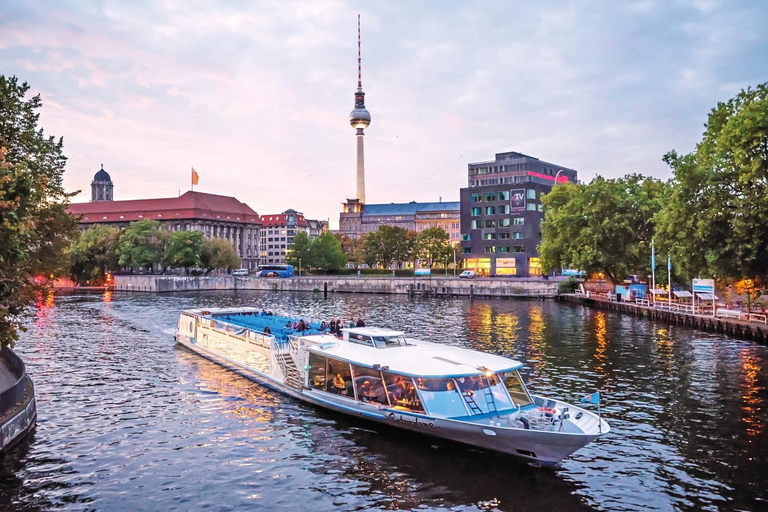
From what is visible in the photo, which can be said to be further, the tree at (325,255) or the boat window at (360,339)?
the tree at (325,255)

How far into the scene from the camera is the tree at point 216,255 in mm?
167750

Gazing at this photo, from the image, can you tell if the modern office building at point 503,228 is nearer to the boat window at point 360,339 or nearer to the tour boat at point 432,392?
the boat window at point 360,339

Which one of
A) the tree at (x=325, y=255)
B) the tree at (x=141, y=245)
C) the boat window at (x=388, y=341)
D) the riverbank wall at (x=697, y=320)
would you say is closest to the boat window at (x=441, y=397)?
the boat window at (x=388, y=341)

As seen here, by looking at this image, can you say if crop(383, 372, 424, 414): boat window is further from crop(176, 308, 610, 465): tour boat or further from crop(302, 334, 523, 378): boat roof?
crop(302, 334, 523, 378): boat roof

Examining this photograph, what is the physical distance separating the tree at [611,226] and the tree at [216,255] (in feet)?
328

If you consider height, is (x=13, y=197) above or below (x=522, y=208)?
below

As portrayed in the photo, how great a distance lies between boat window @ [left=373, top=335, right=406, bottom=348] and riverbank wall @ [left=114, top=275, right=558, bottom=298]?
283 feet

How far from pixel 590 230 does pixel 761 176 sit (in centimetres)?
4403

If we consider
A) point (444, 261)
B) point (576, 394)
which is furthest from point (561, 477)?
point (444, 261)

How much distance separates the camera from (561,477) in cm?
2094

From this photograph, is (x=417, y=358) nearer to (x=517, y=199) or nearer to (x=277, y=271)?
(x=517, y=199)

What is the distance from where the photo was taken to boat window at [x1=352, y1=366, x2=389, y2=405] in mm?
25859

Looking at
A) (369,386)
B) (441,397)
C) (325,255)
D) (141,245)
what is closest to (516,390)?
(441,397)

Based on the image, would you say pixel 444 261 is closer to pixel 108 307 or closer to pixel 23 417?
pixel 108 307
